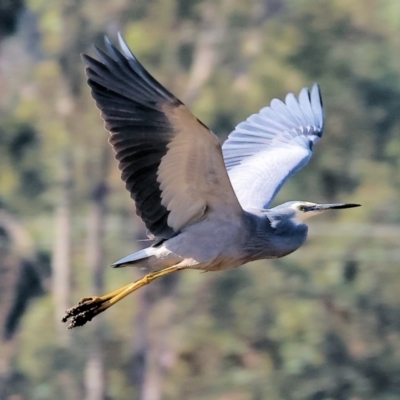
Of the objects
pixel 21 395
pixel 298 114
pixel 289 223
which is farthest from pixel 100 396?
pixel 289 223

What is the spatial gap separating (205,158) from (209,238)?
1.84 feet

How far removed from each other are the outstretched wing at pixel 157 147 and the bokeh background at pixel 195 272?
1010cm

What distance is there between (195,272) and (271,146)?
34.4 ft

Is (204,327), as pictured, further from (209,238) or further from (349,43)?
(209,238)

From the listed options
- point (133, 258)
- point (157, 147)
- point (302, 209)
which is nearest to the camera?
point (157, 147)

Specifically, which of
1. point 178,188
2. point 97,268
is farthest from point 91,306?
point 97,268

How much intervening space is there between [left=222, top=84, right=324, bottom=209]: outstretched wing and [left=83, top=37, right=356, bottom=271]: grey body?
0.04ft

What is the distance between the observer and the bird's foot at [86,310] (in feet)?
18.8

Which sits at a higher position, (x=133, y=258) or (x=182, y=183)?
(x=182, y=183)

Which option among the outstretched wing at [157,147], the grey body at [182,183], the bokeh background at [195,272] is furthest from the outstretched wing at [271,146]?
the bokeh background at [195,272]

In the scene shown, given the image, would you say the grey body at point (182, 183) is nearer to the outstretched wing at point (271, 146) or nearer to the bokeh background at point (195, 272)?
the outstretched wing at point (271, 146)

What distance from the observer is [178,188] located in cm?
532

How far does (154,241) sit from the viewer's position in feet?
18.6

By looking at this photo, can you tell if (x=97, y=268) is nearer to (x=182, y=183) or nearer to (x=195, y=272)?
(x=195, y=272)
